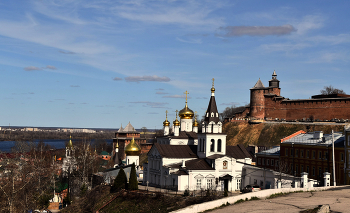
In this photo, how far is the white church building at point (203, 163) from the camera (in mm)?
34094

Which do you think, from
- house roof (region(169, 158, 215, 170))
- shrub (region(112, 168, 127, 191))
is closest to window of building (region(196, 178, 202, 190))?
house roof (region(169, 158, 215, 170))

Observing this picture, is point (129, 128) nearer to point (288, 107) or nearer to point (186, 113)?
point (288, 107)

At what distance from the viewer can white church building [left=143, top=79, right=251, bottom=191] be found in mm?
34094

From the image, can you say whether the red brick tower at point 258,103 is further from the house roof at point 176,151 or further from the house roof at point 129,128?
the house roof at point 176,151

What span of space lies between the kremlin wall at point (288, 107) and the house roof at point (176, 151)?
33.1 metres

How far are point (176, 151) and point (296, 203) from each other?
60.0ft

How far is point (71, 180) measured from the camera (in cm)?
4366

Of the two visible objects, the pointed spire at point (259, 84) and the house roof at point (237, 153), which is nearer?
the house roof at point (237, 153)

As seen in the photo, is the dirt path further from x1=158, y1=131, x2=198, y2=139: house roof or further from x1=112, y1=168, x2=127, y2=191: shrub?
x1=158, y1=131, x2=198, y2=139: house roof

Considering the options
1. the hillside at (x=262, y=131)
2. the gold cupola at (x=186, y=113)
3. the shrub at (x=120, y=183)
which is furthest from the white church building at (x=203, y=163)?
the hillside at (x=262, y=131)

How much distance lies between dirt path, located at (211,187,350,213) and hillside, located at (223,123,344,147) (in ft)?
126

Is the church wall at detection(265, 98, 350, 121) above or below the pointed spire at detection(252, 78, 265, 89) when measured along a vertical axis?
below

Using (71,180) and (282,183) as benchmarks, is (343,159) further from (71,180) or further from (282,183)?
(71,180)

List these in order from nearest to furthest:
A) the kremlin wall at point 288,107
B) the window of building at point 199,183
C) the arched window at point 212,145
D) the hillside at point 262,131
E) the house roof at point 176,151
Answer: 1. the window of building at point 199,183
2. the arched window at point 212,145
3. the house roof at point 176,151
4. the hillside at point 262,131
5. the kremlin wall at point 288,107
